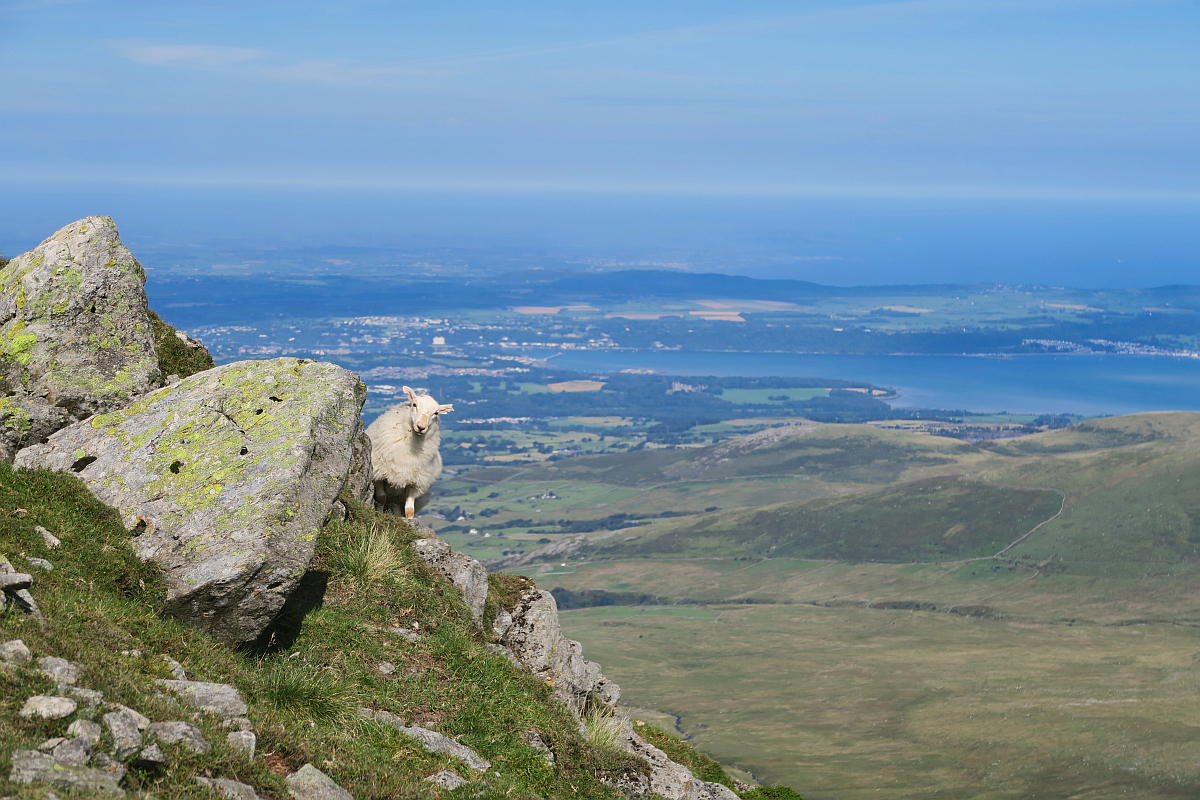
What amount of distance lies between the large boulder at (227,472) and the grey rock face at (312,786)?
3.17m

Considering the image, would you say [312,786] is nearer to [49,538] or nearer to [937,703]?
[49,538]

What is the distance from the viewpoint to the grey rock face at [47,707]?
24.8 feet

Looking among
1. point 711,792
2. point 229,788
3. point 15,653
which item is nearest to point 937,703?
point 711,792

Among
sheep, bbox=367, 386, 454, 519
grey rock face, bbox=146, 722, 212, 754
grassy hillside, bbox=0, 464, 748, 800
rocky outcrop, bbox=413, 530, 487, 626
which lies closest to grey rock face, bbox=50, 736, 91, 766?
grassy hillside, bbox=0, 464, 748, 800

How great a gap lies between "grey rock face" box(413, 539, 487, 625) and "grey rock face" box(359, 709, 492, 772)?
15.6 feet

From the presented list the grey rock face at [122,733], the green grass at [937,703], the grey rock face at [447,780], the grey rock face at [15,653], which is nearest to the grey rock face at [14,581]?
the grey rock face at [15,653]

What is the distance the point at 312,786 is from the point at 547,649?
31.2ft

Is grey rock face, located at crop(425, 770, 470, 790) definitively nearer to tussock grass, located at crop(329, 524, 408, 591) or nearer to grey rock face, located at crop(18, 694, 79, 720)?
grey rock face, located at crop(18, 694, 79, 720)

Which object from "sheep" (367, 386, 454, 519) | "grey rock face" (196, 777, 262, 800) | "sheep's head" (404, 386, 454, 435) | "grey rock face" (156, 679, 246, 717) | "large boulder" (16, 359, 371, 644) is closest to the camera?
"grey rock face" (196, 777, 262, 800)

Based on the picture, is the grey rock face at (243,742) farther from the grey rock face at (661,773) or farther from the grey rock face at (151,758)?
the grey rock face at (661,773)

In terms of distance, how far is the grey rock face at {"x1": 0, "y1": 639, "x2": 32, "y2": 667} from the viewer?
809 cm

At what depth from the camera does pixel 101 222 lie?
16859mm

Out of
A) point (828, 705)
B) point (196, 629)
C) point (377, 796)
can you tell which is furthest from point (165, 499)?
point (828, 705)

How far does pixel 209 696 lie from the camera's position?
935 centimetres
